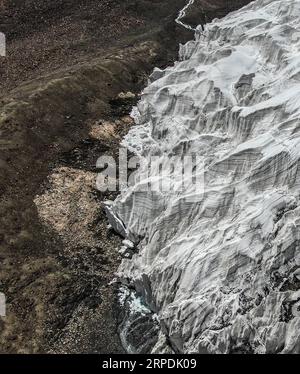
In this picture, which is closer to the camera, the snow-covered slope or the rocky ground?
the snow-covered slope

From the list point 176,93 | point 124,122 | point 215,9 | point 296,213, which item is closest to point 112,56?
point 124,122

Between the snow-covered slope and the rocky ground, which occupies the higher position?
the snow-covered slope

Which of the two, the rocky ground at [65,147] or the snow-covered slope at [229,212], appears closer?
the snow-covered slope at [229,212]

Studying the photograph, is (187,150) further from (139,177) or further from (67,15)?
(67,15)

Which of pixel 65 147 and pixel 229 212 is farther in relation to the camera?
pixel 65 147
